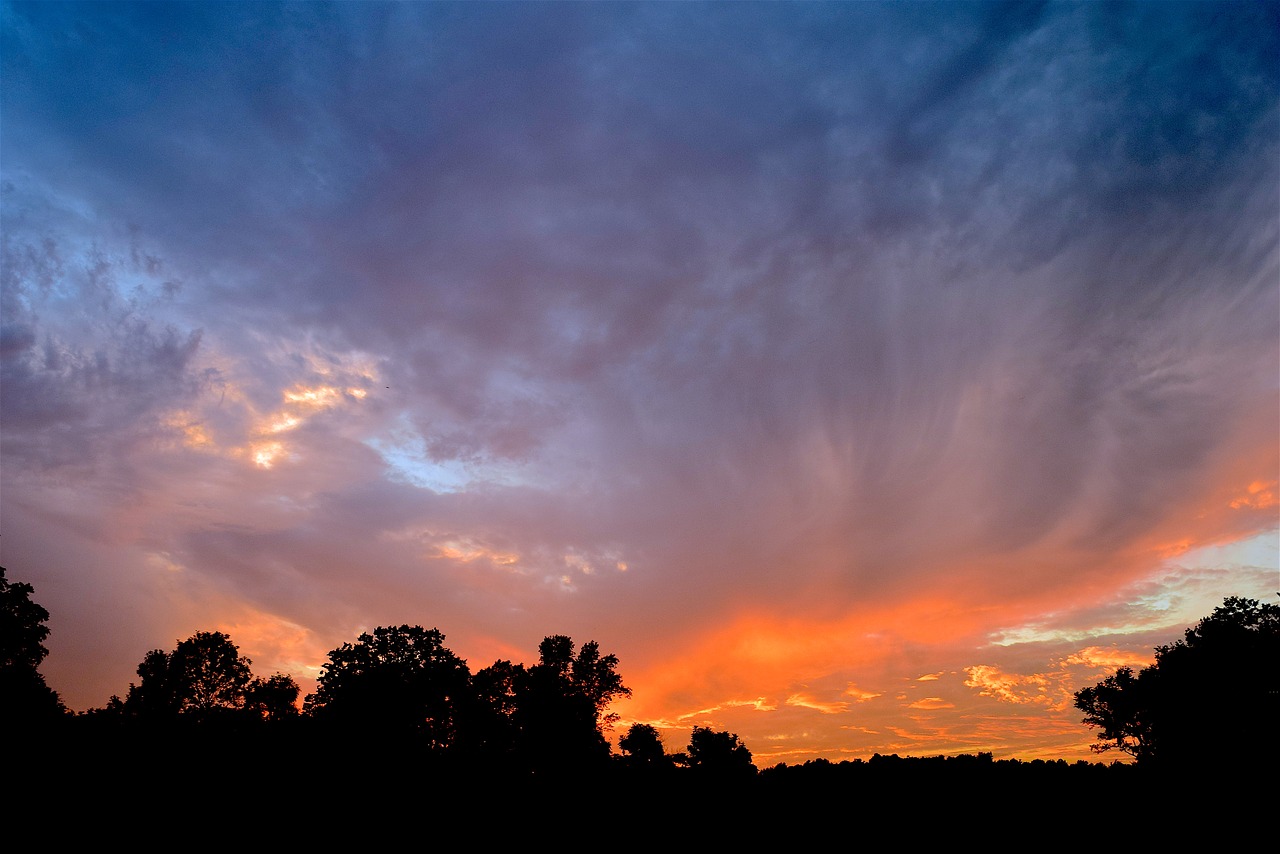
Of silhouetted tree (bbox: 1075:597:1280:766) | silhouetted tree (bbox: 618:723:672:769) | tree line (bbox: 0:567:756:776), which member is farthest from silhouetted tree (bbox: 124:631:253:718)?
silhouetted tree (bbox: 1075:597:1280:766)

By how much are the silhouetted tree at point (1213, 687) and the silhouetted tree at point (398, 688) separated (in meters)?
71.7

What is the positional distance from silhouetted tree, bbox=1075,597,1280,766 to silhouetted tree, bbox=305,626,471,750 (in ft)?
235

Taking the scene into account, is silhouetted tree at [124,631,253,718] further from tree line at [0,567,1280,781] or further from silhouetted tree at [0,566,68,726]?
silhouetted tree at [0,566,68,726]

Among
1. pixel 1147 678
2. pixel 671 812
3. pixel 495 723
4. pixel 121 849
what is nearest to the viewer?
pixel 121 849

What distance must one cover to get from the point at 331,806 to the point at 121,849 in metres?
5.83

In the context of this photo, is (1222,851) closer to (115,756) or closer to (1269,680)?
(115,756)

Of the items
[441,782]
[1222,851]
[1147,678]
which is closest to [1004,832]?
[1222,851]

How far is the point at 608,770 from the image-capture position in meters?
24.0

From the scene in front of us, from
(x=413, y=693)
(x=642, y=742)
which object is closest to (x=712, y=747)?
(x=642, y=742)

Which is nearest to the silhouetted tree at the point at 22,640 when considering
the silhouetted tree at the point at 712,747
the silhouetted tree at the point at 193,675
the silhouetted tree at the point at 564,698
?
the silhouetted tree at the point at 193,675

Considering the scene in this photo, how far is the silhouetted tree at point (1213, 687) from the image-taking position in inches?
1892

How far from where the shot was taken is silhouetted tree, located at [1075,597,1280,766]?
48062 mm

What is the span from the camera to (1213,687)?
169 ft

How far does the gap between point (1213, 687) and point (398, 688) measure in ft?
265
